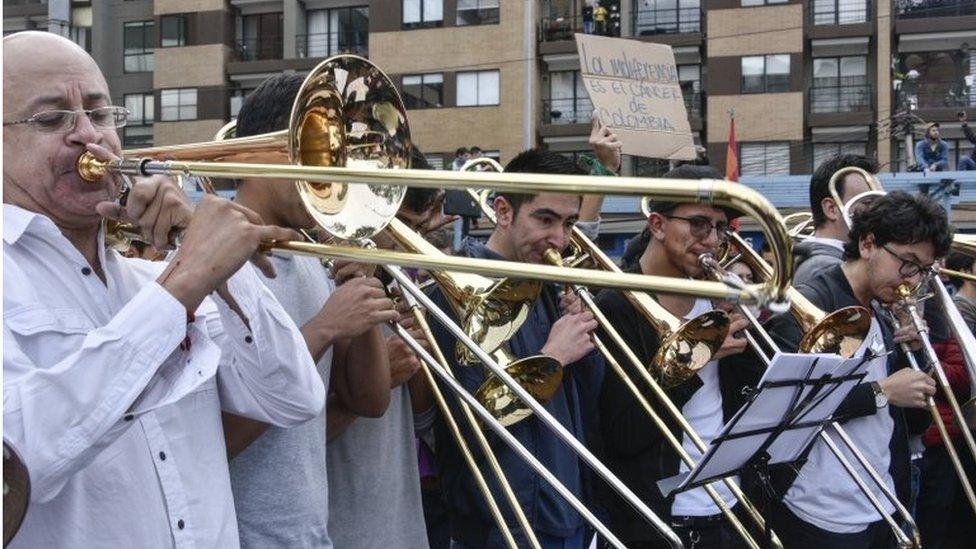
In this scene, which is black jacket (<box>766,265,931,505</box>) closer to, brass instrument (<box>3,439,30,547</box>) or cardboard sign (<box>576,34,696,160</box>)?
cardboard sign (<box>576,34,696,160</box>)

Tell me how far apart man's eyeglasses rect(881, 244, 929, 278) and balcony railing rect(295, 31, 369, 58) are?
2598cm

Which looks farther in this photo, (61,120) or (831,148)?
(831,148)

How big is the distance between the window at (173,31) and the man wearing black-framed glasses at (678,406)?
28.5m

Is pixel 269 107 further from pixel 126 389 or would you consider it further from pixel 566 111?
pixel 566 111

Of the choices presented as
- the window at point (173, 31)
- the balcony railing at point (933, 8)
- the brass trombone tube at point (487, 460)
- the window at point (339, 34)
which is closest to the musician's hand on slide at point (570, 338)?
the brass trombone tube at point (487, 460)

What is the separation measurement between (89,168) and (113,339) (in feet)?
1.43

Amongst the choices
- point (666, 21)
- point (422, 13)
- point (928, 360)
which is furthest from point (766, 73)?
point (928, 360)

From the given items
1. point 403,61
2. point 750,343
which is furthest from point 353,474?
point 403,61

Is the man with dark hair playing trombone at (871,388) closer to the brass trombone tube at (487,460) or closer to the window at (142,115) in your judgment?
the brass trombone tube at (487,460)

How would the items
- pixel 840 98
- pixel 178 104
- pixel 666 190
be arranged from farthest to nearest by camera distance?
pixel 178 104, pixel 840 98, pixel 666 190

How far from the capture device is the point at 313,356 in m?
2.53

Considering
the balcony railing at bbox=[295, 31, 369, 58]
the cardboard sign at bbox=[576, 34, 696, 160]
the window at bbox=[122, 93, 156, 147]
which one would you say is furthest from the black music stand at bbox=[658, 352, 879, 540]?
the window at bbox=[122, 93, 156, 147]

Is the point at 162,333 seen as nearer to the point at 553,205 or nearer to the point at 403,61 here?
the point at 553,205

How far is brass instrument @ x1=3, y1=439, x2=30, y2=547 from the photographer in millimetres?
1328
